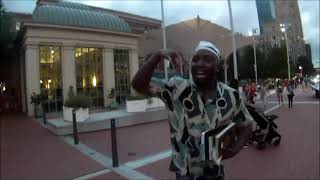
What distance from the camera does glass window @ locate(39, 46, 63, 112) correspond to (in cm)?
2834

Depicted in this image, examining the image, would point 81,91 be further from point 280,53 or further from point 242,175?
point 280,53

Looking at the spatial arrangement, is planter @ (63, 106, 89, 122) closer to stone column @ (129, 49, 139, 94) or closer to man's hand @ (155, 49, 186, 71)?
man's hand @ (155, 49, 186, 71)

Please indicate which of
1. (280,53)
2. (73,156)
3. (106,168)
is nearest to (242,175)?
(106,168)

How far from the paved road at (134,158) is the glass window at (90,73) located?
54.1ft

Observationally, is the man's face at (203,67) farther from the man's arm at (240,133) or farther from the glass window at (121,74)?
the glass window at (121,74)

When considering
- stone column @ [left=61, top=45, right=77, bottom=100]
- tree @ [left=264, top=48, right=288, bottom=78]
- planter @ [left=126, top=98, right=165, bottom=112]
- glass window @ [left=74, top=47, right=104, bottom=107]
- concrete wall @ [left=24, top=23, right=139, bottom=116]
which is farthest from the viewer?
tree @ [left=264, top=48, right=288, bottom=78]

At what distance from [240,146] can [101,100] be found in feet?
97.6

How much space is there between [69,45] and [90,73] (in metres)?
2.86

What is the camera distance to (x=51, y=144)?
41.9 feet

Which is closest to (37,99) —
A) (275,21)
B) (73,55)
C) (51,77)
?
(51,77)

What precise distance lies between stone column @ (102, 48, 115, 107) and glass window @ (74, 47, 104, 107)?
1.05ft

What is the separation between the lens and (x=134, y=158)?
946 centimetres

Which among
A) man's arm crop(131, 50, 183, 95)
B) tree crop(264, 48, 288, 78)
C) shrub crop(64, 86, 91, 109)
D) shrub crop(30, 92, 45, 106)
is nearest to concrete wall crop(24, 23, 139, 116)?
shrub crop(30, 92, 45, 106)

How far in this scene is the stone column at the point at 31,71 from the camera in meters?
27.5
